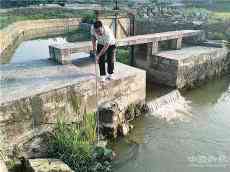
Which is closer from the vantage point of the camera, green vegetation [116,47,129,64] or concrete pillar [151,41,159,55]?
concrete pillar [151,41,159,55]

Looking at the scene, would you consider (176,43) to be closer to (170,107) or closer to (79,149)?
(170,107)

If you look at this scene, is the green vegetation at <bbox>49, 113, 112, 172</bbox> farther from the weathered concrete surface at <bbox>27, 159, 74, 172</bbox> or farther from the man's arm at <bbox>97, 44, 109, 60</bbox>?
the man's arm at <bbox>97, 44, 109, 60</bbox>

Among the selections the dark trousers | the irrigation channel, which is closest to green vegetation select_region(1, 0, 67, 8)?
the irrigation channel

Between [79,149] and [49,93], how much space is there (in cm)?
132

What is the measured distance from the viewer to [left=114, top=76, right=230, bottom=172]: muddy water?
572 cm

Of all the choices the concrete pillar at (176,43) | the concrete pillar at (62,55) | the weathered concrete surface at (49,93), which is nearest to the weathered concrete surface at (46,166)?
the weathered concrete surface at (49,93)

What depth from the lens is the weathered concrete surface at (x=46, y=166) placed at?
14.8 feet

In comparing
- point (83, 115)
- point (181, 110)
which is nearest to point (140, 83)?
point (181, 110)

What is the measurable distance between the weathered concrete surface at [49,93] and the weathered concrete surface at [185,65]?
2214 mm

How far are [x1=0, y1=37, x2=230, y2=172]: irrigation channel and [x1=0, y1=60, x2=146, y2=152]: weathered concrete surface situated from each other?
105cm

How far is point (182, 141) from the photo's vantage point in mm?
6570

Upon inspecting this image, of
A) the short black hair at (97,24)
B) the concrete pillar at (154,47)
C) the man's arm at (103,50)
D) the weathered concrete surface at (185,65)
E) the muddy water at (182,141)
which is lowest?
the muddy water at (182,141)

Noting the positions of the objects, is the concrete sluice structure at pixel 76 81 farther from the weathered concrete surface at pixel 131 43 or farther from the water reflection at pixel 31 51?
the water reflection at pixel 31 51

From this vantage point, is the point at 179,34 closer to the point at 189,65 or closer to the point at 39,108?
the point at 189,65
